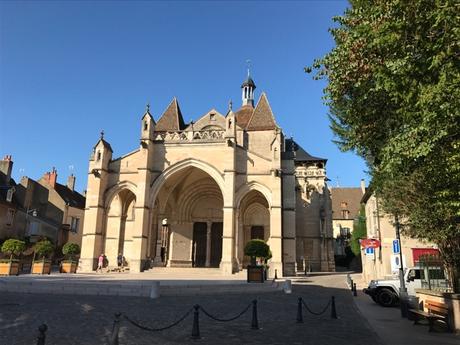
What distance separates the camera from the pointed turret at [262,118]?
33.4 metres

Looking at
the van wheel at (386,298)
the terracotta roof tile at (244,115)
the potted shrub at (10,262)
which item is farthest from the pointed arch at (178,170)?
the van wheel at (386,298)

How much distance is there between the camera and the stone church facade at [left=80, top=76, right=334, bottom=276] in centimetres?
2470

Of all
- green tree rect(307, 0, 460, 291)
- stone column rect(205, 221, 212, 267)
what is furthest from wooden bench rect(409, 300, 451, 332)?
stone column rect(205, 221, 212, 267)

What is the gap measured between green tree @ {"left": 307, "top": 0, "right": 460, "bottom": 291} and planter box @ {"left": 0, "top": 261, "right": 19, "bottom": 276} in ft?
61.7

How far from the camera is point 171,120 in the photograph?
3438cm

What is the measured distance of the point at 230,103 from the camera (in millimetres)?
26391

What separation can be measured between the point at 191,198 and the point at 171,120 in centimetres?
791

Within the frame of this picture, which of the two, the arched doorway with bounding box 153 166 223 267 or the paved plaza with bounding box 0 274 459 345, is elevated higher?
the arched doorway with bounding box 153 166 223 267

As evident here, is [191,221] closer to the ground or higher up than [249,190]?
closer to the ground

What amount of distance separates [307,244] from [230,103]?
16393 mm

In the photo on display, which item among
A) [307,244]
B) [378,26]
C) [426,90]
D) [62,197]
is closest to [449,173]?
[426,90]

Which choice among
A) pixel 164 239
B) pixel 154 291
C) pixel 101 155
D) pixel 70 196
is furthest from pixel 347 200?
pixel 154 291

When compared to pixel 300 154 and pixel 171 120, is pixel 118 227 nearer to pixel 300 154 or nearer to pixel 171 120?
pixel 171 120

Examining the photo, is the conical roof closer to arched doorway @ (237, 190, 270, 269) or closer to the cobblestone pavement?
arched doorway @ (237, 190, 270, 269)
